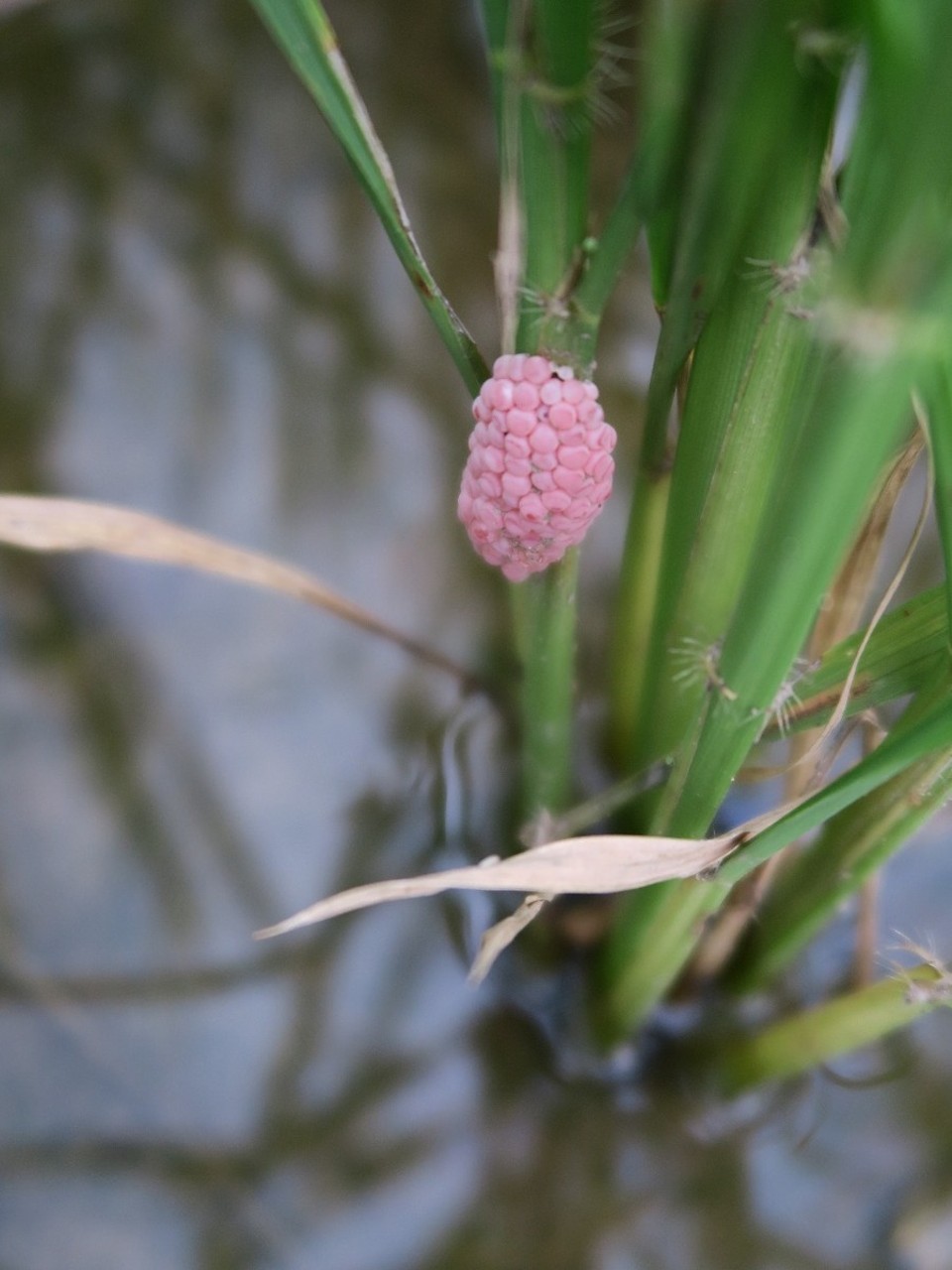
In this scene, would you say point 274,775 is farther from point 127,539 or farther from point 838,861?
point 838,861

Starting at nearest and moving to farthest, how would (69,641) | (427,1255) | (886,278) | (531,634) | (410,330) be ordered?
(886,278) < (531,634) < (427,1255) < (69,641) < (410,330)

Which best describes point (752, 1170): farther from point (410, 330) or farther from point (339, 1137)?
point (410, 330)

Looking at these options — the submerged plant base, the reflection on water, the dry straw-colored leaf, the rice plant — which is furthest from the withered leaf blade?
the reflection on water

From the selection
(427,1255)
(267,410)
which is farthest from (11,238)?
(427,1255)

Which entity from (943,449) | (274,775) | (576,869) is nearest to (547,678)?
(576,869)

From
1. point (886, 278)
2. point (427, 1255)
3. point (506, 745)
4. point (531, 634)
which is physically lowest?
point (427, 1255)

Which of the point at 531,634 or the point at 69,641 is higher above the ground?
the point at 531,634

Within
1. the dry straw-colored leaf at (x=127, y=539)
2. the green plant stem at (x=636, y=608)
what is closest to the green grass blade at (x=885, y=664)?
the green plant stem at (x=636, y=608)
